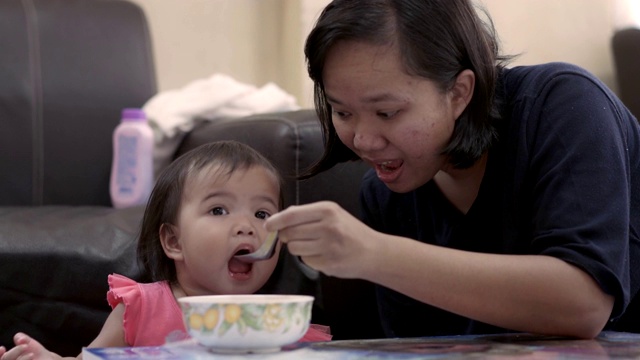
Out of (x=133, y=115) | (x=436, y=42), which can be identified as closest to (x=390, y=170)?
(x=436, y=42)

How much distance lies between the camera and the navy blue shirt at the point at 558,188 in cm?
117

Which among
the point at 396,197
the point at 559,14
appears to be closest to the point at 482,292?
the point at 396,197

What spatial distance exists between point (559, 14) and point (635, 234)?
2.08 meters

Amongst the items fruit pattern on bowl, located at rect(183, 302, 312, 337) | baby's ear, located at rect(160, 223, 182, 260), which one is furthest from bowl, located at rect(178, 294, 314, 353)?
baby's ear, located at rect(160, 223, 182, 260)

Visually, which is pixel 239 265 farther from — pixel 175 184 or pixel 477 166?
pixel 477 166

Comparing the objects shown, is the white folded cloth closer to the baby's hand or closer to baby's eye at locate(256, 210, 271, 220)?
baby's eye at locate(256, 210, 271, 220)

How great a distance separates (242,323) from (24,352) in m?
0.44

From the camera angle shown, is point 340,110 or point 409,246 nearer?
point 409,246

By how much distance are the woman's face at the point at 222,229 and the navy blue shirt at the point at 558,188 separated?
1.00ft

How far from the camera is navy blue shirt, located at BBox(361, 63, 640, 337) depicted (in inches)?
45.9

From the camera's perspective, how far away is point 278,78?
10.3ft

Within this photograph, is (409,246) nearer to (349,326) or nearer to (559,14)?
(349,326)

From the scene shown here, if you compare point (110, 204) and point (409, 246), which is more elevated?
point (409, 246)

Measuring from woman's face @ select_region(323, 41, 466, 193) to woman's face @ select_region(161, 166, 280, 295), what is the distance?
18 centimetres
